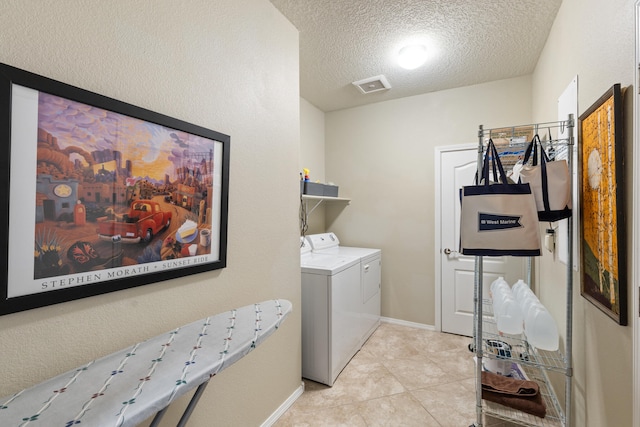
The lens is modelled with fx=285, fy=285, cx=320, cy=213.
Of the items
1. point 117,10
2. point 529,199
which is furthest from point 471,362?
point 117,10

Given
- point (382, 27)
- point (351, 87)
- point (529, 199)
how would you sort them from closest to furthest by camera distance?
point (529, 199) < point (382, 27) < point (351, 87)

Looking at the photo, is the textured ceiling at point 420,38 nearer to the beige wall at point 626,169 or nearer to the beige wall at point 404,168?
the beige wall at point 404,168

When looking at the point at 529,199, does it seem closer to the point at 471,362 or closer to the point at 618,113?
the point at 618,113

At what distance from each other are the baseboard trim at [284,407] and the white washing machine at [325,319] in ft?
0.66

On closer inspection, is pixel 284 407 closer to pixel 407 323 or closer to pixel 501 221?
pixel 501 221

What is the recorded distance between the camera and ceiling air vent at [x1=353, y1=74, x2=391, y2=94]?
2.86 m

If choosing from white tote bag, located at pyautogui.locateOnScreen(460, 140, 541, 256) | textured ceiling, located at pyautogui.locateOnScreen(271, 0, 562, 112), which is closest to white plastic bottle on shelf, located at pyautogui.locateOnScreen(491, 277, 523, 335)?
white tote bag, located at pyautogui.locateOnScreen(460, 140, 541, 256)

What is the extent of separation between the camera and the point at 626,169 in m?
1.00

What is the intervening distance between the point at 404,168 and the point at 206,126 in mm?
2474

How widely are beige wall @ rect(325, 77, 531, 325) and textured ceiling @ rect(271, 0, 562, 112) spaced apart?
0.24 metres

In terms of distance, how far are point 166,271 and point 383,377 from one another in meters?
1.93

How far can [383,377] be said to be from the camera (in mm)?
2303

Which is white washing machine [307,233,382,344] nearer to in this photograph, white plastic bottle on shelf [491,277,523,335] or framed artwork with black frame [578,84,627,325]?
white plastic bottle on shelf [491,277,523,335]

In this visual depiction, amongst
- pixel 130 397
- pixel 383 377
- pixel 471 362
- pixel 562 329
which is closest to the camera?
pixel 130 397
